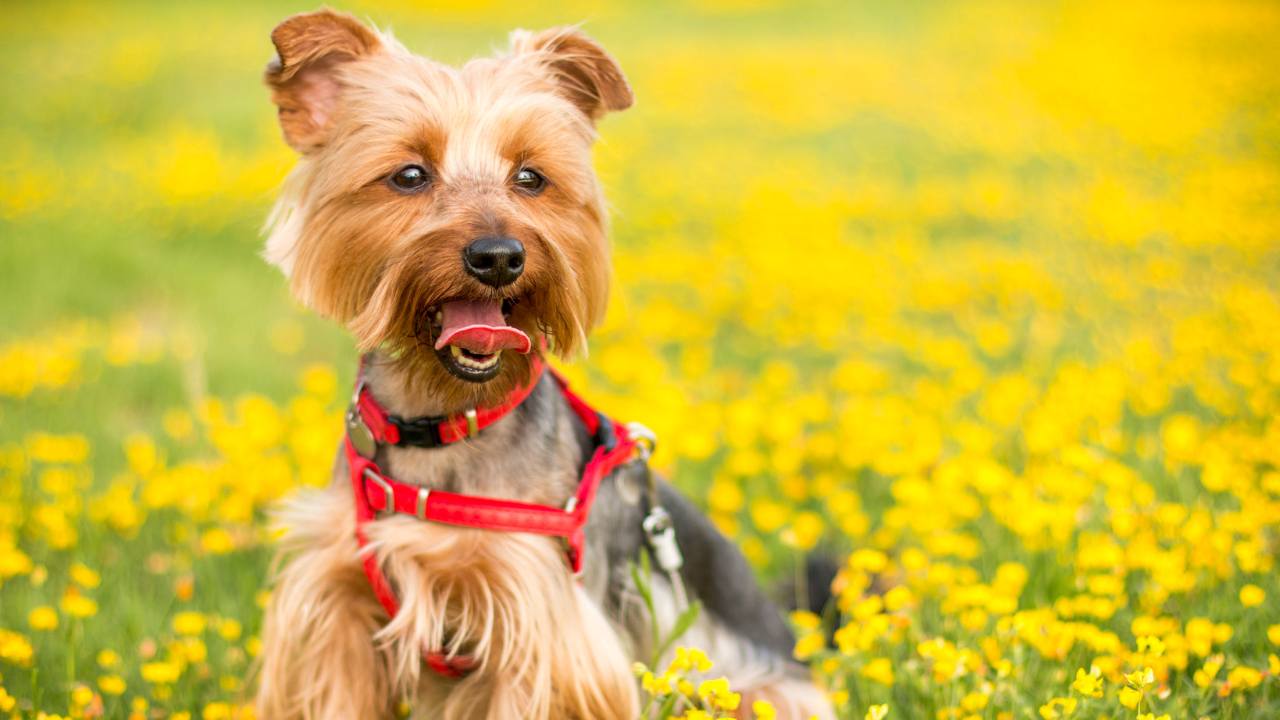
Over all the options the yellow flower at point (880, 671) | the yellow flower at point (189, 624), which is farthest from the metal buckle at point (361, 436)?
the yellow flower at point (880, 671)

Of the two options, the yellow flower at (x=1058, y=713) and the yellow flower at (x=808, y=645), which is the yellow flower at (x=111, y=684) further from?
the yellow flower at (x=1058, y=713)

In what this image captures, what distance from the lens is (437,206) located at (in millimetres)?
2848

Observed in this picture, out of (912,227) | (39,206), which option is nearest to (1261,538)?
(912,227)

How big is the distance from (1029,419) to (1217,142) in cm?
922

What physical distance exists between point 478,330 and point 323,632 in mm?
1005

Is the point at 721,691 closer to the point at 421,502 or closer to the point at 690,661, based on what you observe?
the point at 690,661

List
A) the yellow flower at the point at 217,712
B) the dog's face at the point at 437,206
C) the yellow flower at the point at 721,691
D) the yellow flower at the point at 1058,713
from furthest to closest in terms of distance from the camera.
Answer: the yellow flower at the point at 217,712, the dog's face at the point at 437,206, the yellow flower at the point at 1058,713, the yellow flower at the point at 721,691

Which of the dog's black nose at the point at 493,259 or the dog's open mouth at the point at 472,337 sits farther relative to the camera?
the dog's open mouth at the point at 472,337

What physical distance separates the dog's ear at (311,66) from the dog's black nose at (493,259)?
0.68 metres

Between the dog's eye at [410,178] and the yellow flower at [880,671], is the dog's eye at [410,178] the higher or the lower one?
the higher one

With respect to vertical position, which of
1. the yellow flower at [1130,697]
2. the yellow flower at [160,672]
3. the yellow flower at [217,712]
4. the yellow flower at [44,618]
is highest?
the yellow flower at [1130,697]

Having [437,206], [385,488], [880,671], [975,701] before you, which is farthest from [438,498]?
[975,701]

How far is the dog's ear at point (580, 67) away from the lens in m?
3.26

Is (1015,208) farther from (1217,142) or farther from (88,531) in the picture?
(88,531)
